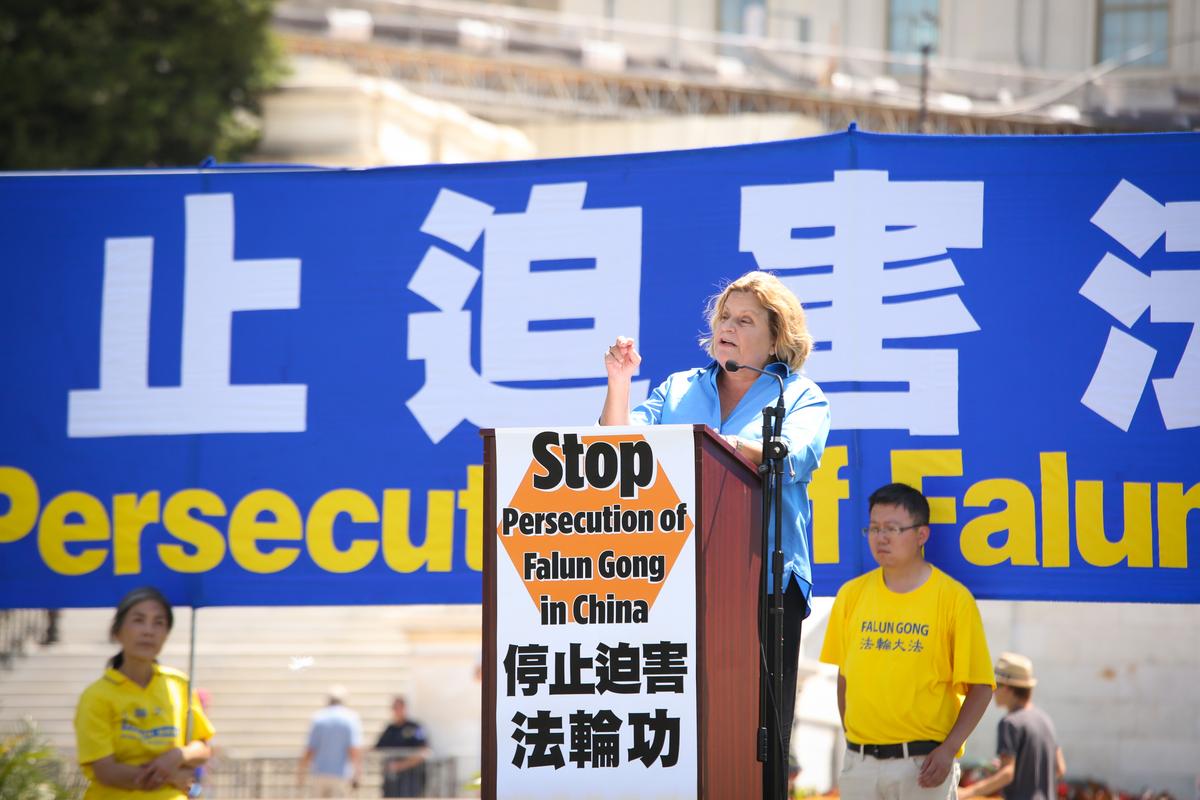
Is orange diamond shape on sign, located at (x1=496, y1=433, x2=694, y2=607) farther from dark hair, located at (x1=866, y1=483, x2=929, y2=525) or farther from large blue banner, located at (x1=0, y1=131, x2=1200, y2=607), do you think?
large blue banner, located at (x1=0, y1=131, x2=1200, y2=607)

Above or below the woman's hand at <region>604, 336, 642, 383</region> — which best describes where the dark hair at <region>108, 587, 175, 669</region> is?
below

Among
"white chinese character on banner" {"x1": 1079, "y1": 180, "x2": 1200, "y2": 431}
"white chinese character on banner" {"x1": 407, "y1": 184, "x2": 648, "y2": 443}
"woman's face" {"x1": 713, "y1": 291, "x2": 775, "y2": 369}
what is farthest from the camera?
"white chinese character on banner" {"x1": 407, "y1": 184, "x2": 648, "y2": 443}

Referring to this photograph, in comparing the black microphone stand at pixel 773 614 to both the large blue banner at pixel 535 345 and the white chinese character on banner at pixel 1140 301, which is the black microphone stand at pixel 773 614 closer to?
the large blue banner at pixel 535 345

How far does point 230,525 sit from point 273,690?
10.0m

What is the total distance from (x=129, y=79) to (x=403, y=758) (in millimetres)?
12018

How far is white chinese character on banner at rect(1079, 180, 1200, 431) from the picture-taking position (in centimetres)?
634

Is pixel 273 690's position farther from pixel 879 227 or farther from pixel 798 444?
pixel 798 444

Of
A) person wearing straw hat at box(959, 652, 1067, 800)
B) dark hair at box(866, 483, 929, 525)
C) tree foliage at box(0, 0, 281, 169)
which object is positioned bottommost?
person wearing straw hat at box(959, 652, 1067, 800)

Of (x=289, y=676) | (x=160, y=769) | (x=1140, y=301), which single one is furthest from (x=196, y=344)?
(x=289, y=676)

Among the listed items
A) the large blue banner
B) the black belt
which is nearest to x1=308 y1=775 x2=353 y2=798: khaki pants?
the large blue banner

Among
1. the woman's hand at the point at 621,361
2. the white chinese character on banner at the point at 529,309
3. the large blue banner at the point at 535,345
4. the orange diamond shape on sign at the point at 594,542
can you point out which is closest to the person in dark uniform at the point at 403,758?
the large blue banner at the point at 535,345

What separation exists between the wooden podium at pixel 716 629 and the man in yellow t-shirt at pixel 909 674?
1.60m

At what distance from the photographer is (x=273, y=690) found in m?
16.7

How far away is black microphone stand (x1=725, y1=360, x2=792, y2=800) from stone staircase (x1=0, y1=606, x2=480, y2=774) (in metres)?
11.3
